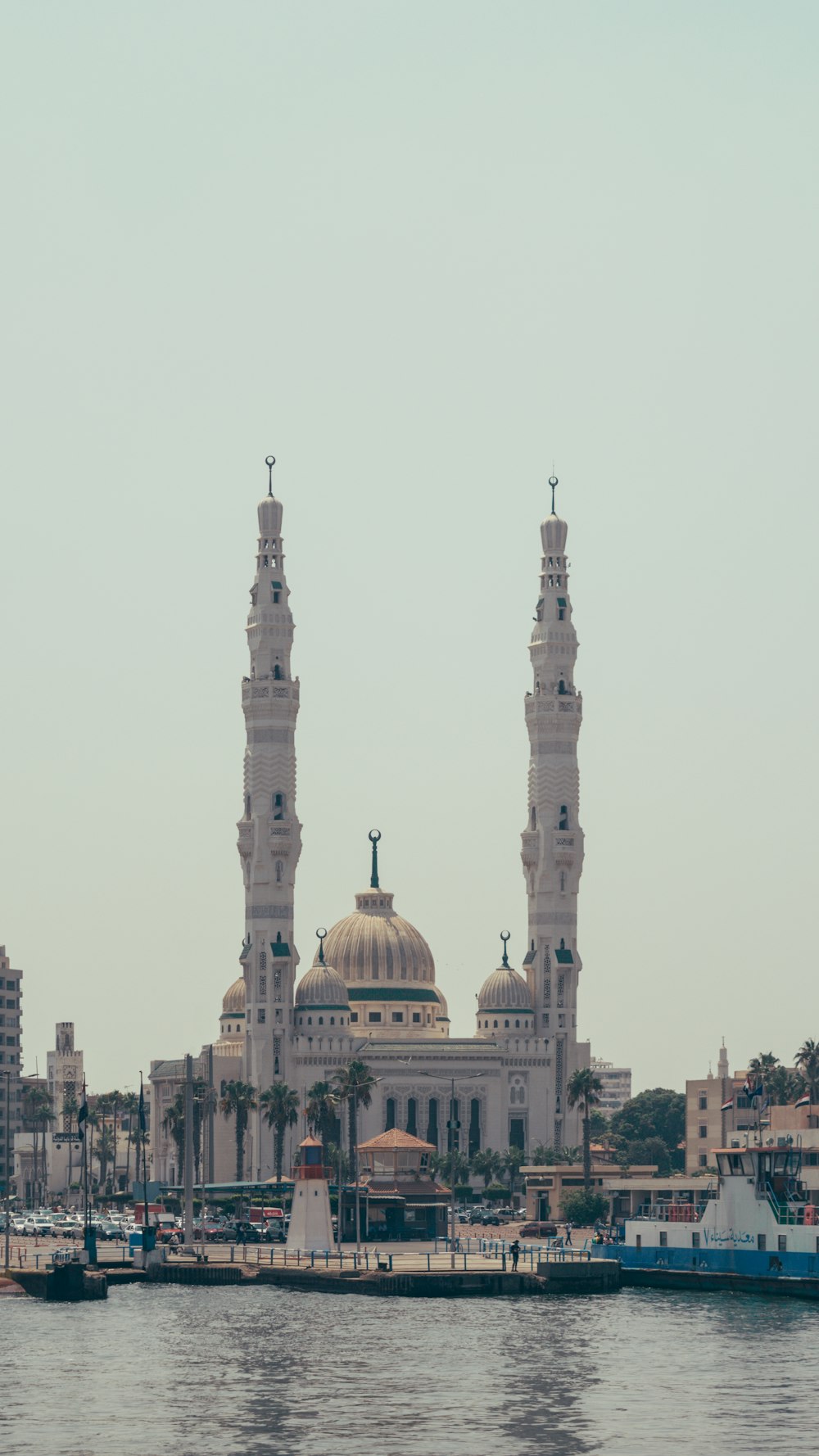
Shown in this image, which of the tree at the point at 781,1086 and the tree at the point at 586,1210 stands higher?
the tree at the point at 781,1086

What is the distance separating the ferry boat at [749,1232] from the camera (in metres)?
117

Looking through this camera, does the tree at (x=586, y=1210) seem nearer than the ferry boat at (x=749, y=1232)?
No

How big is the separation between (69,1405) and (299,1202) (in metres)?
52.0

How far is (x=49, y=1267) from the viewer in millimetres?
119812

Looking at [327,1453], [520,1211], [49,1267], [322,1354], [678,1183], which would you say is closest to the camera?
[327,1453]

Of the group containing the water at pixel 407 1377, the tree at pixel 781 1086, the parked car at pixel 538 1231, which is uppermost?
the tree at pixel 781 1086

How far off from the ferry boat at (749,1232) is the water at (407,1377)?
2.52 metres

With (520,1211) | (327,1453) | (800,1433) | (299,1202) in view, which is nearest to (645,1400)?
(800,1433)

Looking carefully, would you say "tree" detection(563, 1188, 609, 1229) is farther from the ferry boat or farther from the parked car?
the ferry boat

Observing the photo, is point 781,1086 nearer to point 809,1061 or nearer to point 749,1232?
point 809,1061

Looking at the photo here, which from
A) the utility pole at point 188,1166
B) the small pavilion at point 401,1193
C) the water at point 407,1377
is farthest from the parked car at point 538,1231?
the water at point 407,1377

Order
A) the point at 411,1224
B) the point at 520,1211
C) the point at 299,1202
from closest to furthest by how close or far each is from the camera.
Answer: the point at 299,1202 < the point at 411,1224 < the point at 520,1211

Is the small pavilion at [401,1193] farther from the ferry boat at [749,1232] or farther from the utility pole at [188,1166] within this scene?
the ferry boat at [749,1232]

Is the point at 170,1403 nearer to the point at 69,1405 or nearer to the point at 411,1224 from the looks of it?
the point at 69,1405
